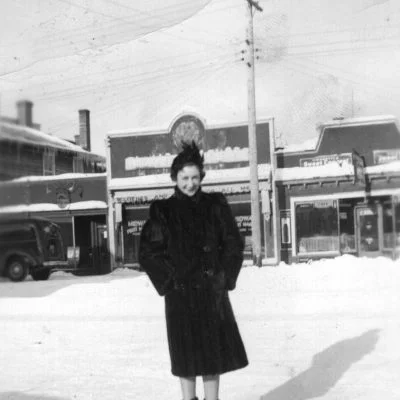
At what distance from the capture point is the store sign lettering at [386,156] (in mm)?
14250

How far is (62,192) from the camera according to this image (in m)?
13.0

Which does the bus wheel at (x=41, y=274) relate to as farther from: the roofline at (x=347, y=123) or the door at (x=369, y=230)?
the door at (x=369, y=230)

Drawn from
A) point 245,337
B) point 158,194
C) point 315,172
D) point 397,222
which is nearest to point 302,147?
point 315,172

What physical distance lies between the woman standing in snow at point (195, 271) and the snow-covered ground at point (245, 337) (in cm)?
66

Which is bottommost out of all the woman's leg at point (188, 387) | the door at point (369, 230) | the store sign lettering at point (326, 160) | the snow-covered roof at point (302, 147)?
the woman's leg at point (188, 387)

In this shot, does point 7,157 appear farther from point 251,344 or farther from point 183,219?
point 251,344

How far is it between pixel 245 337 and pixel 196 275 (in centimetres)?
277

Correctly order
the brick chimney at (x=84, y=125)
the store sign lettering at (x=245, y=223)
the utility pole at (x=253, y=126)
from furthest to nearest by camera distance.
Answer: the store sign lettering at (x=245, y=223)
the utility pole at (x=253, y=126)
the brick chimney at (x=84, y=125)

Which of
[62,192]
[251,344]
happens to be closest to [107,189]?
[62,192]

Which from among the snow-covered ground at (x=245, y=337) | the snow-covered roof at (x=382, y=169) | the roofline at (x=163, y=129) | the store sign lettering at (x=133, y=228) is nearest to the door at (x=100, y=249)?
the store sign lettering at (x=133, y=228)

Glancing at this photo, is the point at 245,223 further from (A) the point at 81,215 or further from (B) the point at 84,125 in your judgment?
(B) the point at 84,125

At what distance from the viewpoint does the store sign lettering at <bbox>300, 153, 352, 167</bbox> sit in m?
14.6

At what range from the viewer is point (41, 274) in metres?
11.2

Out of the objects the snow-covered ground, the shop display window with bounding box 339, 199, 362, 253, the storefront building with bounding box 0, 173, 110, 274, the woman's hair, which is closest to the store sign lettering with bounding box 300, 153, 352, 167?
the shop display window with bounding box 339, 199, 362, 253
